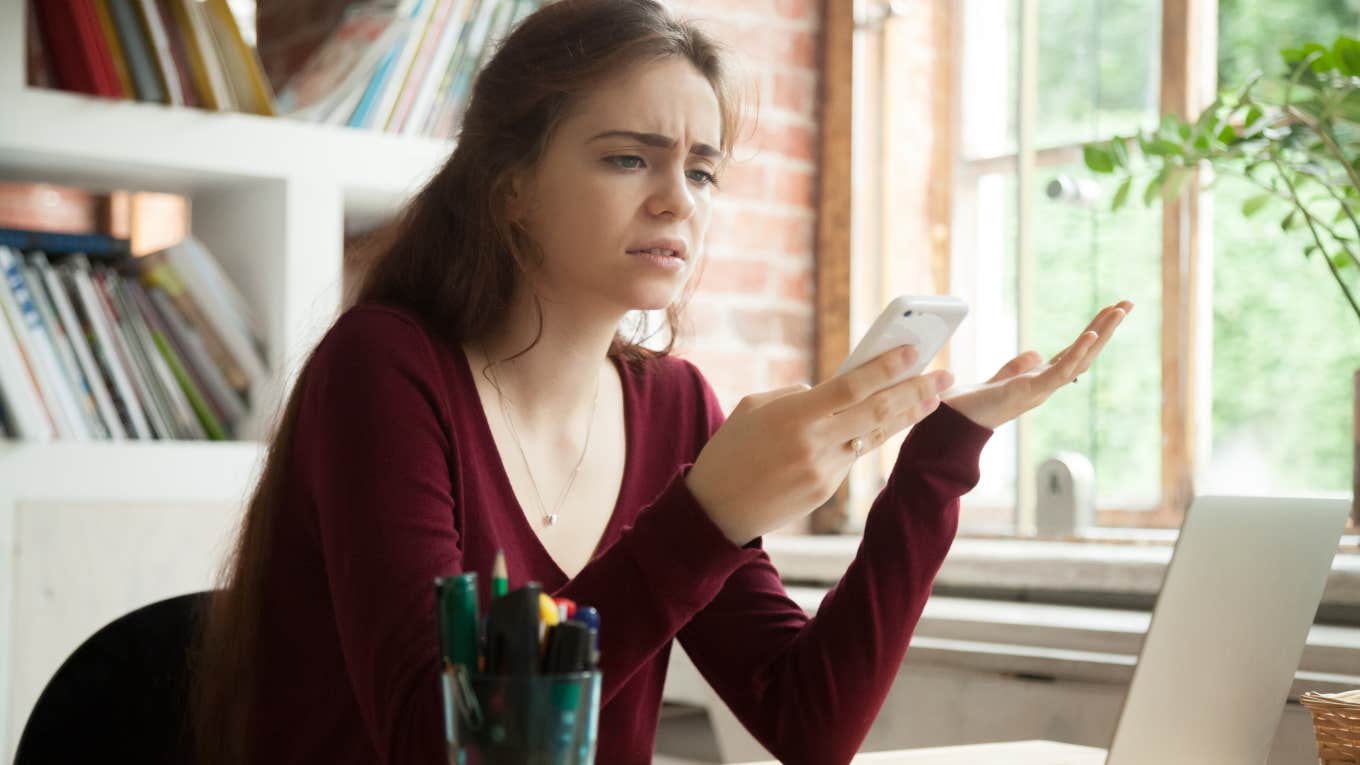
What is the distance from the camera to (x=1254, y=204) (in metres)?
1.62

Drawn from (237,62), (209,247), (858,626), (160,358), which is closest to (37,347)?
(160,358)

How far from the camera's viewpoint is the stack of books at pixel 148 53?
1.87 metres

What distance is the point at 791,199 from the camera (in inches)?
103

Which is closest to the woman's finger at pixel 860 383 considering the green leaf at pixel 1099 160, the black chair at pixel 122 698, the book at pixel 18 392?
the black chair at pixel 122 698

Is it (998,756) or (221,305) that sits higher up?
(221,305)

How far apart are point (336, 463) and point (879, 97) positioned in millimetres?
1728

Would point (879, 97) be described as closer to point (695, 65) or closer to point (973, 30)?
point (973, 30)

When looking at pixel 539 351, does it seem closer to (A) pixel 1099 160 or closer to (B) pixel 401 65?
(A) pixel 1099 160

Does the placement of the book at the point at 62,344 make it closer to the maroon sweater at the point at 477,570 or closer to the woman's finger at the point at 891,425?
the maroon sweater at the point at 477,570

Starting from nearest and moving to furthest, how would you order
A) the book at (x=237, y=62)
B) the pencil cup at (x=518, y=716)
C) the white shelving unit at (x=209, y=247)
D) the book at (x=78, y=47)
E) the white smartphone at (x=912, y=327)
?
the pencil cup at (x=518, y=716) → the white smartphone at (x=912, y=327) → the white shelving unit at (x=209, y=247) → the book at (x=78, y=47) → the book at (x=237, y=62)

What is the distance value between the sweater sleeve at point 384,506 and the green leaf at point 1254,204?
3.16 ft

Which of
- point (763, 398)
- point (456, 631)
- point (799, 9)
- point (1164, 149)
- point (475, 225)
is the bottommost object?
point (456, 631)

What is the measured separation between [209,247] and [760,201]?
0.97 meters

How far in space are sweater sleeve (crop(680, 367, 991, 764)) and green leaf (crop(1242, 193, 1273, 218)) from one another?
0.62m
